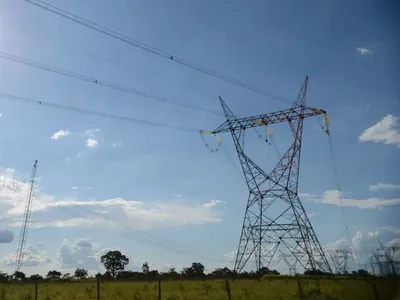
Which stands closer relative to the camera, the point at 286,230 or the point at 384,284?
the point at 384,284

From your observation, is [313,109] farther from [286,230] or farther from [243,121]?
[286,230]

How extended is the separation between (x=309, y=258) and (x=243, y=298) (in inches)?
997

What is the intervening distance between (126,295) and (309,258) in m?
27.3

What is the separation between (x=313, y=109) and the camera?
188ft

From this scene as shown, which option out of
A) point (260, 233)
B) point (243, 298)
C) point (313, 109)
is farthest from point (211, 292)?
point (313, 109)

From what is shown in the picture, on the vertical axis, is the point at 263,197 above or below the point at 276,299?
above

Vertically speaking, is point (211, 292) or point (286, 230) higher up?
point (286, 230)

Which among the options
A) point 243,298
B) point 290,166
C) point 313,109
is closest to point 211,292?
point 243,298

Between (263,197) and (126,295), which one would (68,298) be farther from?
(263,197)

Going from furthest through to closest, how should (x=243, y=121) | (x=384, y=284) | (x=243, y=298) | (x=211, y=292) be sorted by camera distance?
(x=243, y=121)
(x=211, y=292)
(x=243, y=298)
(x=384, y=284)

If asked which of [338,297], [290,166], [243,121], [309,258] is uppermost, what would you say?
[243,121]

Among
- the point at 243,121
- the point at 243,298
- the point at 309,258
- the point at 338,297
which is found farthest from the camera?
the point at 243,121

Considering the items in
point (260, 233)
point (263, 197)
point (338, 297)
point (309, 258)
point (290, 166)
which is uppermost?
point (290, 166)

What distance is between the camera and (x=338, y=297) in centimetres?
2777
